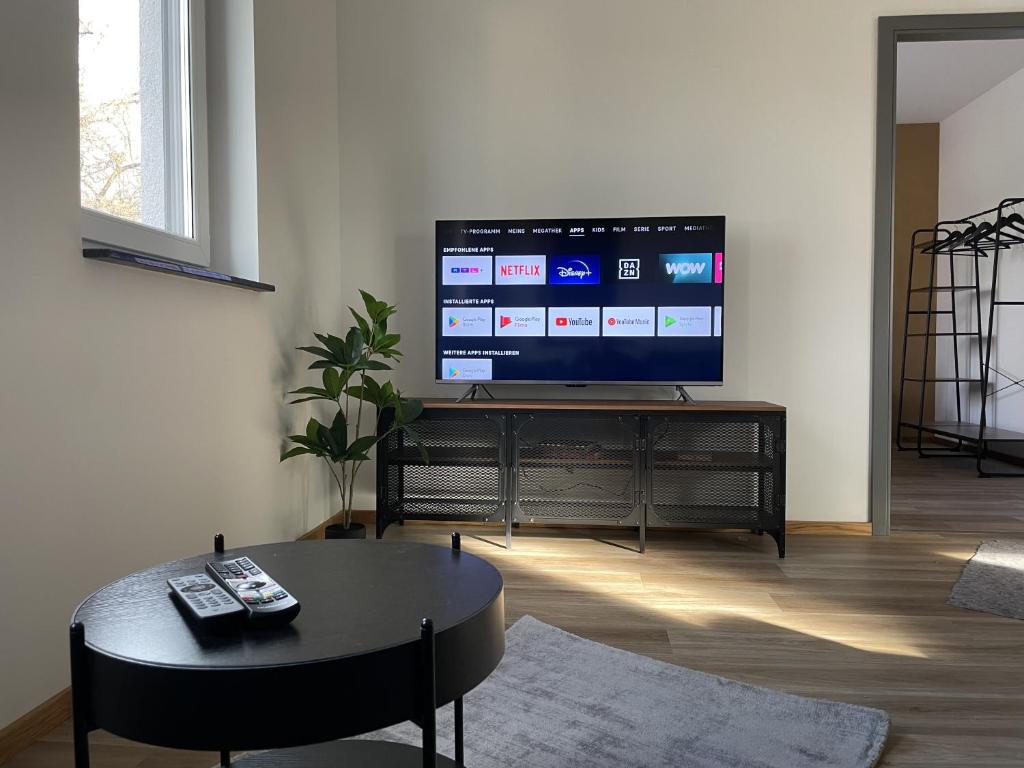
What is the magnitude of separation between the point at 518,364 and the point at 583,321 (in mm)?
347

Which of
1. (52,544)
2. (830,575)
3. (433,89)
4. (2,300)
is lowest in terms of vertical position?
(830,575)

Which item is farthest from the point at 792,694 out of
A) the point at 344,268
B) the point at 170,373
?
the point at 344,268

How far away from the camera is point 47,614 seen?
5.51 ft

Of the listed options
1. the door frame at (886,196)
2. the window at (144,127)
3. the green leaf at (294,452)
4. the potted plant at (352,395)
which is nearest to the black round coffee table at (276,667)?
the window at (144,127)

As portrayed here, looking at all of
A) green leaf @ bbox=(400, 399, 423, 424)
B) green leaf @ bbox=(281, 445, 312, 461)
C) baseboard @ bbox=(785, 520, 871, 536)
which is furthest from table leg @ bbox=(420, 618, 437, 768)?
baseboard @ bbox=(785, 520, 871, 536)

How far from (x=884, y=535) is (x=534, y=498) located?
1.61 meters

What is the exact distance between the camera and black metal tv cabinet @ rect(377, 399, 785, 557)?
3104 mm

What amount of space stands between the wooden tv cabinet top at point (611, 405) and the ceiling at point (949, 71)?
293 centimetres

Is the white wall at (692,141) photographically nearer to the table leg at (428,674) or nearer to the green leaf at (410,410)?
the green leaf at (410,410)

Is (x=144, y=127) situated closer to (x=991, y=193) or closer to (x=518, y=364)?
(x=518, y=364)

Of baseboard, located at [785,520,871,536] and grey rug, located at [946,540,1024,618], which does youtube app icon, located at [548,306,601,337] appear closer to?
baseboard, located at [785,520,871,536]

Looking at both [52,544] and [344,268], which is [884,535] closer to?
[344,268]

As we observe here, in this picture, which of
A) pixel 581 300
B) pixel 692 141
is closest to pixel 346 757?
pixel 581 300

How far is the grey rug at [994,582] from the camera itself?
8.02 feet
